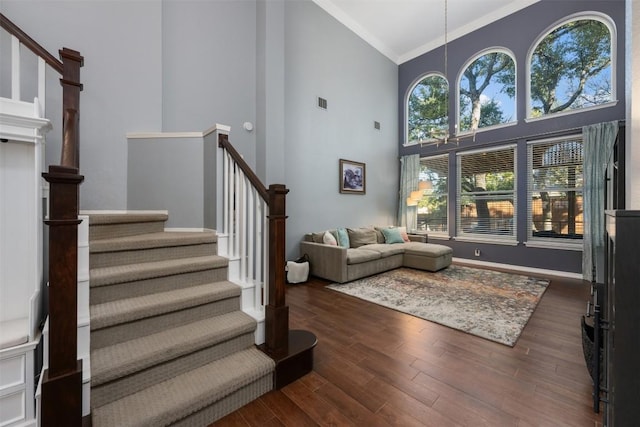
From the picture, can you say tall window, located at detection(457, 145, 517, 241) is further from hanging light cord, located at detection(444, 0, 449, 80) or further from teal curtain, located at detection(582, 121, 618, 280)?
hanging light cord, located at detection(444, 0, 449, 80)

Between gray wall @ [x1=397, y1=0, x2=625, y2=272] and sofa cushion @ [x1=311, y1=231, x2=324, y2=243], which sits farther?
sofa cushion @ [x1=311, y1=231, x2=324, y2=243]

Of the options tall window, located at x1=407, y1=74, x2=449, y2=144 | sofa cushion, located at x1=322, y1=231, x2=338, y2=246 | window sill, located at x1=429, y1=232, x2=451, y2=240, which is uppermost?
tall window, located at x1=407, y1=74, x2=449, y2=144

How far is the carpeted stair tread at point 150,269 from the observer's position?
5.58 ft

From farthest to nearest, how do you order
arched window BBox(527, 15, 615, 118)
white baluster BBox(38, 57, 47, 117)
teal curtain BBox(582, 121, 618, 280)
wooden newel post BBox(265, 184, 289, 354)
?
1. arched window BBox(527, 15, 615, 118)
2. teal curtain BBox(582, 121, 618, 280)
3. wooden newel post BBox(265, 184, 289, 354)
4. white baluster BBox(38, 57, 47, 117)

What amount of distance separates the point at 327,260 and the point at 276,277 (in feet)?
8.18

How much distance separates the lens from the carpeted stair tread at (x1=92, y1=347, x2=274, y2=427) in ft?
4.17

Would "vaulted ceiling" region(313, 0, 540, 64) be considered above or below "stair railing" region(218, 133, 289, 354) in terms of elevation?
above

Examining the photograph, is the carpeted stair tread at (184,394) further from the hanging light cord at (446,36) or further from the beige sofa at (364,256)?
the hanging light cord at (446,36)

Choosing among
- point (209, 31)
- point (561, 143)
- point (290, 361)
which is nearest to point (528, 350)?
point (290, 361)

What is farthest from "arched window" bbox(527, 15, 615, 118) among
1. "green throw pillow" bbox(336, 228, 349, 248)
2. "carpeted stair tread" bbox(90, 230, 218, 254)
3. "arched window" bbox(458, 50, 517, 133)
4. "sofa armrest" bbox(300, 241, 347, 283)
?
"carpeted stair tread" bbox(90, 230, 218, 254)

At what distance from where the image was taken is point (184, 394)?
1.42 metres

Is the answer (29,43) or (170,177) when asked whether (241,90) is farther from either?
(29,43)

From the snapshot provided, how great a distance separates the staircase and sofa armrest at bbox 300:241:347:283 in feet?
7.29

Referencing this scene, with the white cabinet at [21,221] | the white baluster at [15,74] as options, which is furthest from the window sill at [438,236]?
the white baluster at [15,74]
